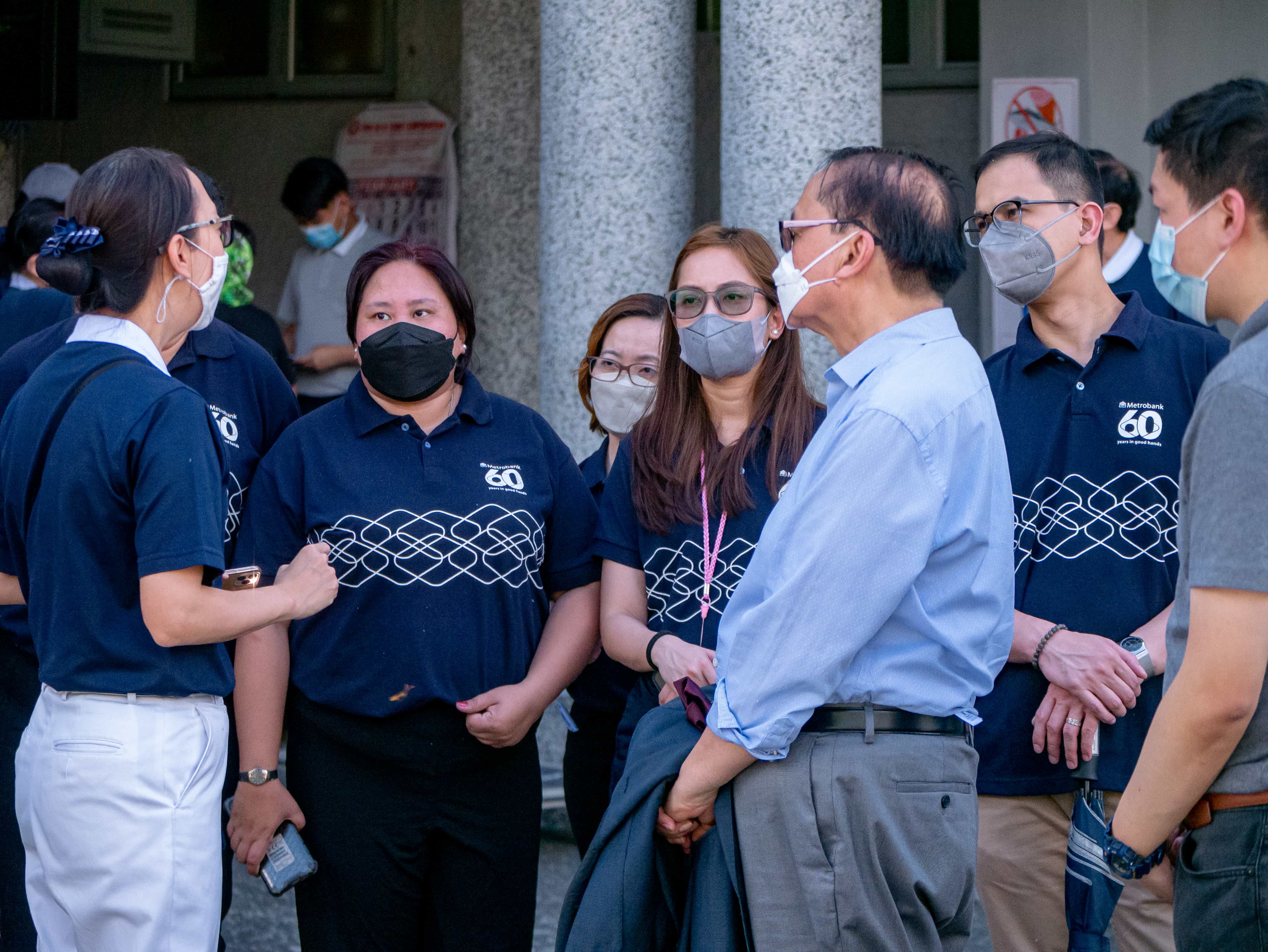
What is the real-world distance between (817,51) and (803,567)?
2788 millimetres

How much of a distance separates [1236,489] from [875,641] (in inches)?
24.2

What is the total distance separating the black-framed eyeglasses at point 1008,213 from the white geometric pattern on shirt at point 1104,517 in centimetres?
63

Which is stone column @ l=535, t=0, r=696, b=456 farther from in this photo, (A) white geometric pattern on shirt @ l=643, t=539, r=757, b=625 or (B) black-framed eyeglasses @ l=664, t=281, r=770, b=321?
(A) white geometric pattern on shirt @ l=643, t=539, r=757, b=625

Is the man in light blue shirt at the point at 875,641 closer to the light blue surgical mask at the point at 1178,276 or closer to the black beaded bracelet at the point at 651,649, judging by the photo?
the light blue surgical mask at the point at 1178,276

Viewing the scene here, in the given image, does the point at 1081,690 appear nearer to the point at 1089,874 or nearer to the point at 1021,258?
the point at 1089,874

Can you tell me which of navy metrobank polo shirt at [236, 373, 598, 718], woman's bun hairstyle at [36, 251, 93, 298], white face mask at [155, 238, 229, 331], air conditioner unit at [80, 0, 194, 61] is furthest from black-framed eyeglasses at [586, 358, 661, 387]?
air conditioner unit at [80, 0, 194, 61]

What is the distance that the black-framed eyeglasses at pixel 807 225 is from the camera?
93.7 inches

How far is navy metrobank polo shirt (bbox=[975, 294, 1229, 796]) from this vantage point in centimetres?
298

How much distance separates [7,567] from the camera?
9.06 feet

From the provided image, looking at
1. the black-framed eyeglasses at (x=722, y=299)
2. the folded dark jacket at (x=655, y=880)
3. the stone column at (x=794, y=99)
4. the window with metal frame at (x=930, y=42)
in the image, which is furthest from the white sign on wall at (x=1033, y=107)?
the folded dark jacket at (x=655, y=880)

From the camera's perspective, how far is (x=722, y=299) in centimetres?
308

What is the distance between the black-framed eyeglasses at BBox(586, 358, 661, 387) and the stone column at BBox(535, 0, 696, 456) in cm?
102

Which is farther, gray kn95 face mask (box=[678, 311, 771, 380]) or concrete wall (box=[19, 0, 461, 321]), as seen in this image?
concrete wall (box=[19, 0, 461, 321])

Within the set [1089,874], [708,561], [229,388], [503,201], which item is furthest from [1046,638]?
[503,201]
